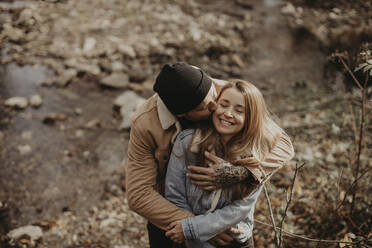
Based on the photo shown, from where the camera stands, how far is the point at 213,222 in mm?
2123

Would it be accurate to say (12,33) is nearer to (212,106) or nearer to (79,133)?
(79,133)

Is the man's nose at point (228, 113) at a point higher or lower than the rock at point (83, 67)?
higher

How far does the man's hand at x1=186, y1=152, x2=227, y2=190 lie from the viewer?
7.02ft

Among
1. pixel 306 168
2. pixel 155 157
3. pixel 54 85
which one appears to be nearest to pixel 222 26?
pixel 54 85

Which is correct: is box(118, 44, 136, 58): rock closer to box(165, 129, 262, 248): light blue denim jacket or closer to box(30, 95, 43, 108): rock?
box(30, 95, 43, 108): rock

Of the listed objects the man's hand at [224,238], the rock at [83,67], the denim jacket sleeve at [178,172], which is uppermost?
the denim jacket sleeve at [178,172]

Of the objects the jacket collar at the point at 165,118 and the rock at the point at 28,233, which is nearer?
the jacket collar at the point at 165,118

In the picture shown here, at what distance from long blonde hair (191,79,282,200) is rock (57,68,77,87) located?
13.4 feet

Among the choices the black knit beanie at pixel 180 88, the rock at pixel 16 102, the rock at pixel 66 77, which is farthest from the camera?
the rock at pixel 66 77

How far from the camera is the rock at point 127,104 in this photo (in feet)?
15.7

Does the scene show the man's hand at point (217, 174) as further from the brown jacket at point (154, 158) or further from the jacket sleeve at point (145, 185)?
the jacket sleeve at point (145, 185)

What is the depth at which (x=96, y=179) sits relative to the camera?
405 cm

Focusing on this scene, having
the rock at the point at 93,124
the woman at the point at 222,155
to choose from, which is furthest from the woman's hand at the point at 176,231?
the rock at the point at 93,124

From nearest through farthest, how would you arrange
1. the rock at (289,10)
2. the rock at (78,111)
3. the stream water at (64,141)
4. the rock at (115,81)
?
the stream water at (64,141), the rock at (78,111), the rock at (115,81), the rock at (289,10)
